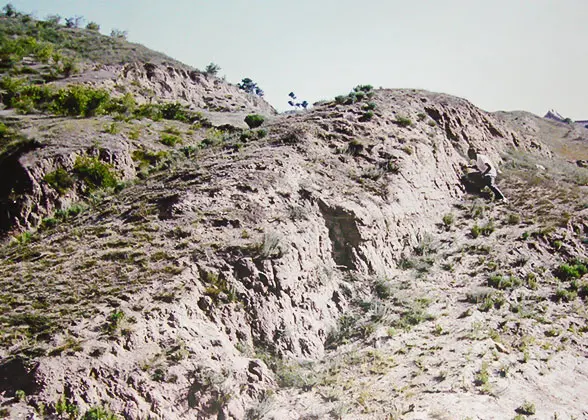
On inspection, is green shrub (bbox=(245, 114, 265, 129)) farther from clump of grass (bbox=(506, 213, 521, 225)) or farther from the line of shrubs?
clump of grass (bbox=(506, 213, 521, 225))

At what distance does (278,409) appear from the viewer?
10.7 m

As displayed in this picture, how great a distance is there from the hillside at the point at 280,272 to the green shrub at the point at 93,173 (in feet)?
0.26

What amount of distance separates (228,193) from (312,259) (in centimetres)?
368

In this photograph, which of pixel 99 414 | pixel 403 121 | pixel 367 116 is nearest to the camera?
pixel 99 414

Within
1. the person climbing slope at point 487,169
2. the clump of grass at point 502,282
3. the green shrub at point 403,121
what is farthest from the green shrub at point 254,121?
the clump of grass at point 502,282

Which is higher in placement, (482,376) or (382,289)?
(382,289)

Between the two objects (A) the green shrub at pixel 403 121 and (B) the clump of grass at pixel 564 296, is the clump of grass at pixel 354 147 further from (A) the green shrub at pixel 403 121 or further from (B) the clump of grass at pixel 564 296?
(B) the clump of grass at pixel 564 296

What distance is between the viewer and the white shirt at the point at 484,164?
85.5ft

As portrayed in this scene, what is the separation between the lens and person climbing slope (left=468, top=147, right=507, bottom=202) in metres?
24.4

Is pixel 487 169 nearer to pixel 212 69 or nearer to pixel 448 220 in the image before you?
pixel 448 220

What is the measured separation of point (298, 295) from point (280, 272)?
0.88 meters

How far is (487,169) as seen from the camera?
86.4 ft

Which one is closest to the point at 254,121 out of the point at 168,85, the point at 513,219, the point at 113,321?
the point at 168,85

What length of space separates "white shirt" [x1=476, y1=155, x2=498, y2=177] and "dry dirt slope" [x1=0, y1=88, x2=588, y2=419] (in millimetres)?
3365
